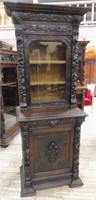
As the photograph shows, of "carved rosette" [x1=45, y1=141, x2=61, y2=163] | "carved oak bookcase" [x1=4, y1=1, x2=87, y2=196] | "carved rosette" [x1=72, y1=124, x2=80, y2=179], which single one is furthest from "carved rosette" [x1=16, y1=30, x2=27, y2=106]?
"carved rosette" [x1=72, y1=124, x2=80, y2=179]

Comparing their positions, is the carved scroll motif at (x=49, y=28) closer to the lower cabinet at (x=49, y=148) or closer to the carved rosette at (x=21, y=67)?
the carved rosette at (x=21, y=67)

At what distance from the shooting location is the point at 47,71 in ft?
7.11

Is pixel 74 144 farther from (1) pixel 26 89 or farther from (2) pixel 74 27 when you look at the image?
(2) pixel 74 27

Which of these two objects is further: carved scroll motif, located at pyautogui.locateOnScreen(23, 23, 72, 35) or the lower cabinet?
the lower cabinet

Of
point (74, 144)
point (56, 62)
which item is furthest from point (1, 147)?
point (56, 62)

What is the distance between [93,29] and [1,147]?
4788 mm

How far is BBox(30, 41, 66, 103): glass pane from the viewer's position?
205 centimetres

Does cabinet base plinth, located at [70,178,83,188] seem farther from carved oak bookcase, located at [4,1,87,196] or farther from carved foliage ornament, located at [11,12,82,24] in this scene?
carved foliage ornament, located at [11,12,82,24]

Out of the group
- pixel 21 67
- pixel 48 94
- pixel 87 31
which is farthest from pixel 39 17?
pixel 87 31

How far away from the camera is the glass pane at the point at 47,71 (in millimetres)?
2049

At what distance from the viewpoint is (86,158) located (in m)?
2.90

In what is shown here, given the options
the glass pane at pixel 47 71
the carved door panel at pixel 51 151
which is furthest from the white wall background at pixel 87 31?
the carved door panel at pixel 51 151

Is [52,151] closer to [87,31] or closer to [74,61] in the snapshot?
[74,61]

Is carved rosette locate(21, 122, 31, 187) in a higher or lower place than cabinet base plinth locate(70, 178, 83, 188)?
higher
